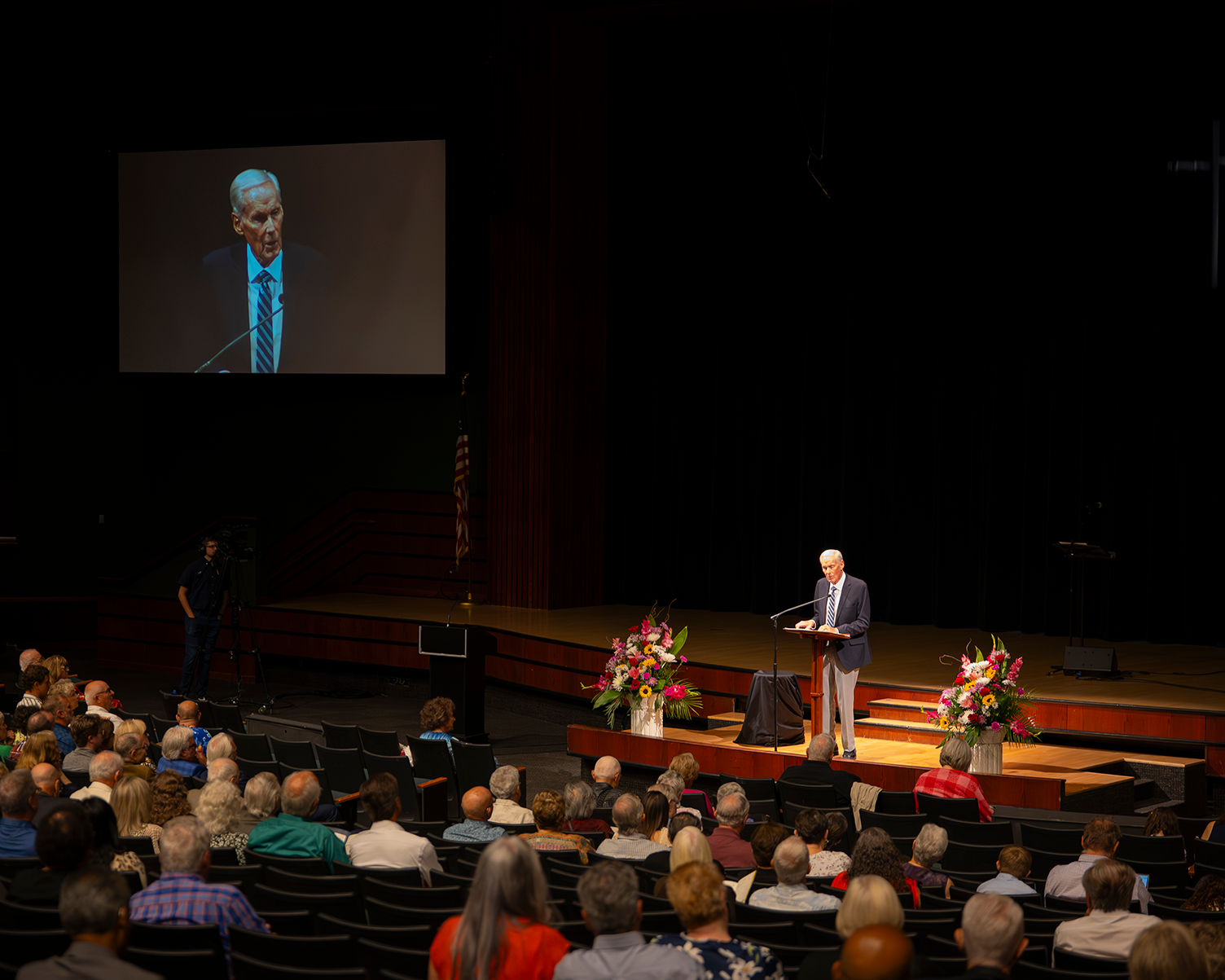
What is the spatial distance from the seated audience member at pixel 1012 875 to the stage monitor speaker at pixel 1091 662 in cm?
541

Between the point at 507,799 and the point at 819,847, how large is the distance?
147 cm

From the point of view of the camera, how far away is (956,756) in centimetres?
730

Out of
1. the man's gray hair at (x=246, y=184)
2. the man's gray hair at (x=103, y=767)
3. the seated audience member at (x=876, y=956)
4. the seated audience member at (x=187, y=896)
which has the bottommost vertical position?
the man's gray hair at (x=103, y=767)

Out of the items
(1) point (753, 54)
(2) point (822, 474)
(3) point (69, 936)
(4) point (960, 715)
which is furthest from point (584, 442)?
(3) point (69, 936)

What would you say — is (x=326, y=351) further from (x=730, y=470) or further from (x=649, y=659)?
(x=649, y=659)

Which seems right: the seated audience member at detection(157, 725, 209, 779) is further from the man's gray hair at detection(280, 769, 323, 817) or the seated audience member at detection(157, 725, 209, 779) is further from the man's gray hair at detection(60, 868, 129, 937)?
the man's gray hair at detection(60, 868, 129, 937)

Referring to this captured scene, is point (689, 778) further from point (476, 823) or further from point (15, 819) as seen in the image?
point (15, 819)

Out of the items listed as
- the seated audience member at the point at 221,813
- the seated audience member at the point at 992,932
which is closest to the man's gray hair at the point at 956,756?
the seated audience member at the point at 221,813

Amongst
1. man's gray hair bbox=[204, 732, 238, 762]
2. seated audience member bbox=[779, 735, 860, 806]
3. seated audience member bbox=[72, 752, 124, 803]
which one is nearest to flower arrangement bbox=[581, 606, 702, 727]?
seated audience member bbox=[779, 735, 860, 806]

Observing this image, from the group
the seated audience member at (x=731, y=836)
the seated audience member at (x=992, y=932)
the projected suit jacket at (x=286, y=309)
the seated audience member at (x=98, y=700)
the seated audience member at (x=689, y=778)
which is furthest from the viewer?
the projected suit jacket at (x=286, y=309)

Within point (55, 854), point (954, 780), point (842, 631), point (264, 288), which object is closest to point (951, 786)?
point (954, 780)

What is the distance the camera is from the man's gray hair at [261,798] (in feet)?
17.5

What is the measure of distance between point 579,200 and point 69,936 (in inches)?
462

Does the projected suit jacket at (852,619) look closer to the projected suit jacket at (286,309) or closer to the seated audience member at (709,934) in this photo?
the seated audience member at (709,934)
